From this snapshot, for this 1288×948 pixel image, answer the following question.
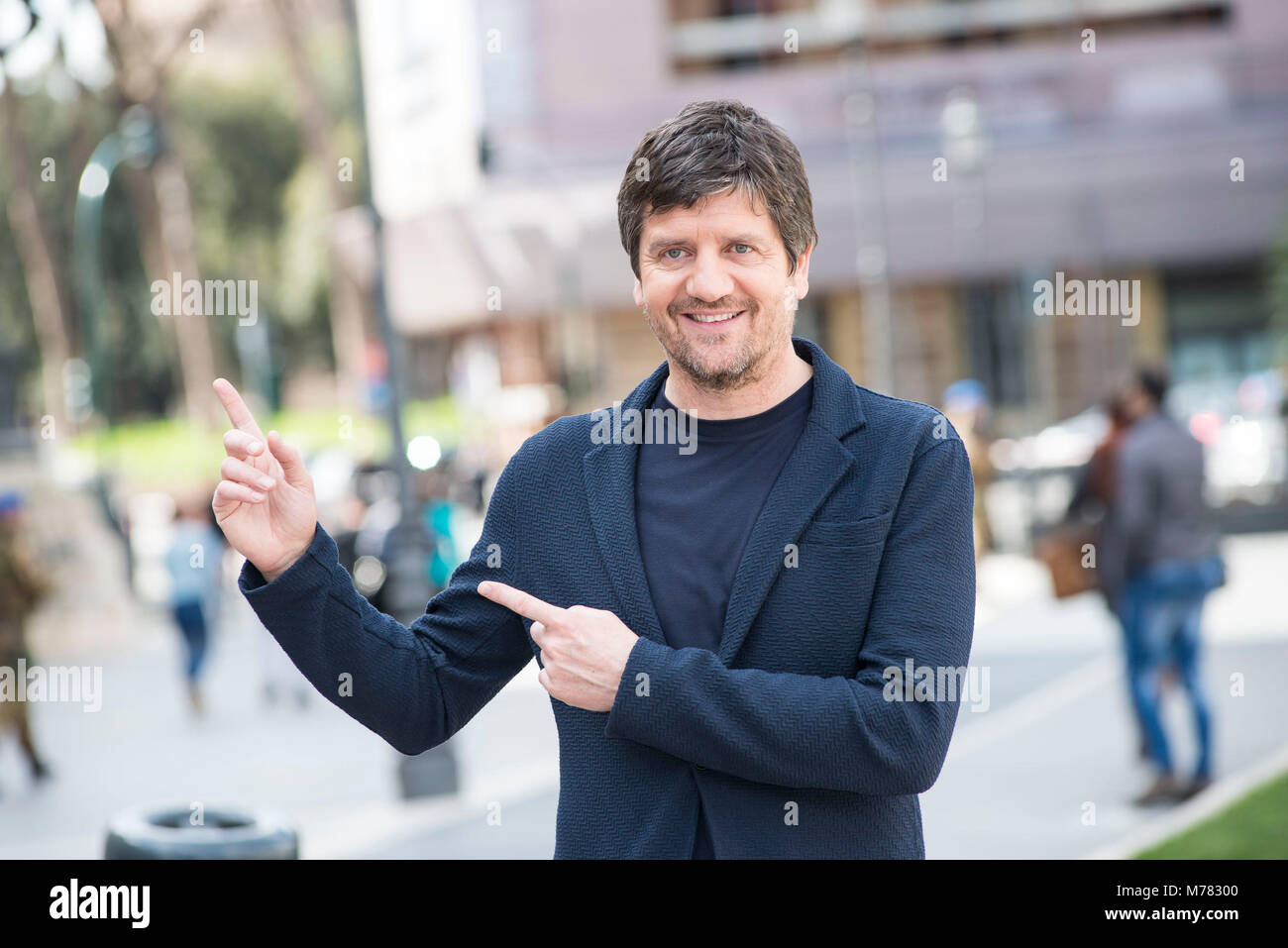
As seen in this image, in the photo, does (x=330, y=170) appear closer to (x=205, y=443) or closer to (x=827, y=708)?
(x=205, y=443)

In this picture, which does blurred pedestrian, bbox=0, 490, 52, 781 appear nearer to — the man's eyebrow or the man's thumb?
the man's thumb

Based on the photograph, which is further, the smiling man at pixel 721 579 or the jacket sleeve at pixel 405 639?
the jacket sleeve at pixel 405 639

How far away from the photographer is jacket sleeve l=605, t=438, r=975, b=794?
2057 millimetres

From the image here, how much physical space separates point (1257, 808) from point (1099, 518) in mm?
2213

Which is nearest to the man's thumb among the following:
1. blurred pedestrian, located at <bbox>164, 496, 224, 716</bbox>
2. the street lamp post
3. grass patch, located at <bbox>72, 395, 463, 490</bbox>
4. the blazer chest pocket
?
the blazer chest pocket

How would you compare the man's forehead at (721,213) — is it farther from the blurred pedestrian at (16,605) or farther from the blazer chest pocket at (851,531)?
the blurred pedestrian at (16,605)

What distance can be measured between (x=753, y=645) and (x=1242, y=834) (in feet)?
15.8

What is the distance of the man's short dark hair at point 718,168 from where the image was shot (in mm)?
2162

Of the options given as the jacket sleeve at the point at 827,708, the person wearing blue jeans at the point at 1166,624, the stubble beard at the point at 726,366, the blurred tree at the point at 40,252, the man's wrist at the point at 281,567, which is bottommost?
the person wearing blue jeans at the point at 1166,624

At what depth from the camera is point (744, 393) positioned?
2.28m

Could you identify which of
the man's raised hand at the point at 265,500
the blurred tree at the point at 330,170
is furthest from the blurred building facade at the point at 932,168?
the man's raised hand at the point at 265,500

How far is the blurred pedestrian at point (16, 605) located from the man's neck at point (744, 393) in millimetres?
8823

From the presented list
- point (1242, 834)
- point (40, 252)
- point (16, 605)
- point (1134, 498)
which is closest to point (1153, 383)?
point (1134, 498)

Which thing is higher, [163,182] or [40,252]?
[163,182]
